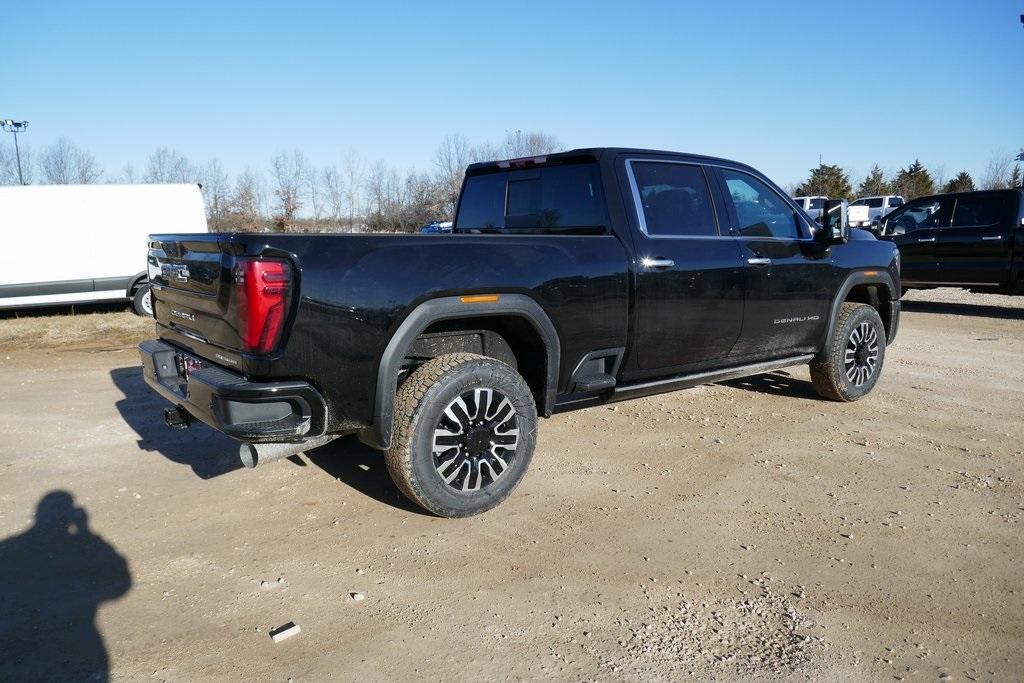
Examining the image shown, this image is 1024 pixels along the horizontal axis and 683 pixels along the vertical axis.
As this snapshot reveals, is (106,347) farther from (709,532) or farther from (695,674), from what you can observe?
(695,674)

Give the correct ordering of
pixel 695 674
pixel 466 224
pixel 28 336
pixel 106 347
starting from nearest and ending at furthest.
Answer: pixel 695 674
pixel 466 224
pixel 106 347
pixel 28 336

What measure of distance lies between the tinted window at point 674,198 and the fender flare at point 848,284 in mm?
1455

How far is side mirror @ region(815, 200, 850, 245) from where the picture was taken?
526 cm

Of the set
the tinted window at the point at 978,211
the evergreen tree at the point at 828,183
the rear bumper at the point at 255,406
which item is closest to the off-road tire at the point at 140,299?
the rear bumper at the point at 255,406

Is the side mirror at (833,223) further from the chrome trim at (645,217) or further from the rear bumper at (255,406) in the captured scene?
the rear bumper at (255,406)

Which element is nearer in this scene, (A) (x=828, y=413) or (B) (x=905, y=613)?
(B) (x=905, y=613)

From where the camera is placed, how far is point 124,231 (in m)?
12.0

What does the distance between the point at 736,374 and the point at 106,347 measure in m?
8.14

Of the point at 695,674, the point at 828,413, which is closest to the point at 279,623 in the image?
the point at 695,674

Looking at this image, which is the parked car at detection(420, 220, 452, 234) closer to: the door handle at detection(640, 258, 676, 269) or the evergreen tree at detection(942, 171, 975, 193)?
the door handle at detection(640, 258, 676, 269)

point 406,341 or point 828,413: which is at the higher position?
point 406,341

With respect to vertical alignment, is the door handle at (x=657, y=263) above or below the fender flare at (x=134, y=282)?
above

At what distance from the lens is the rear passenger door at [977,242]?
10383 mm

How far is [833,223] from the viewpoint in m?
5.27
